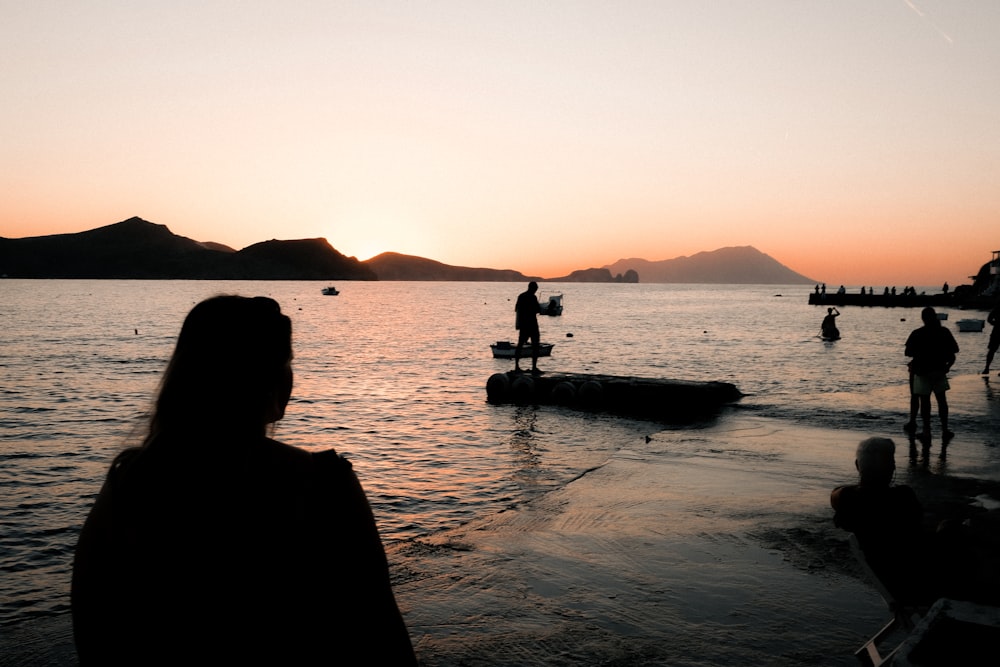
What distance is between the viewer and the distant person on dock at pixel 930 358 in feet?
41.8

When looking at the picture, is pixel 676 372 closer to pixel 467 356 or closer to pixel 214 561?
pixel 467 356

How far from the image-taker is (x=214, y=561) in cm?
167

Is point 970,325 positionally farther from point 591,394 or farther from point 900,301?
point 900,301

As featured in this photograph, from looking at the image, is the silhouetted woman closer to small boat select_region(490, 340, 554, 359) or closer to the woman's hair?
the woman's hair

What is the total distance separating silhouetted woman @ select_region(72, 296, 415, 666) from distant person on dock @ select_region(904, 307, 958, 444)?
13.0 meters

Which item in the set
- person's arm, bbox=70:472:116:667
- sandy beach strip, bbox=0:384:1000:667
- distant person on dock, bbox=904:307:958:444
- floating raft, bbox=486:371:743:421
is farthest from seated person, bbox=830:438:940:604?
floating raft, bbox=486:371:743:421

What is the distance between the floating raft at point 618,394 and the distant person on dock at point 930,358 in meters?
5.86

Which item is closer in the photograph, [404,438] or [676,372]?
[404,438]

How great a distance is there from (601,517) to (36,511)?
885cm

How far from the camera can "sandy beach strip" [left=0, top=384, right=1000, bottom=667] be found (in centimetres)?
570

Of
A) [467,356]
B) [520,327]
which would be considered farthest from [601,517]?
[467,356]

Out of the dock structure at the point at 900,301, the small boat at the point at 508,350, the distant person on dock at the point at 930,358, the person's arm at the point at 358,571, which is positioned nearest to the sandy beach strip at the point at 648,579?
the distant person on dock at the point at 930,358

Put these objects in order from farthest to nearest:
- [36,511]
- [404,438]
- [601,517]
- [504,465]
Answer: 1. [404,438]
2. [504,465]
3. [36,511]
4. [601,517]

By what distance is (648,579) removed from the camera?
279 inches
